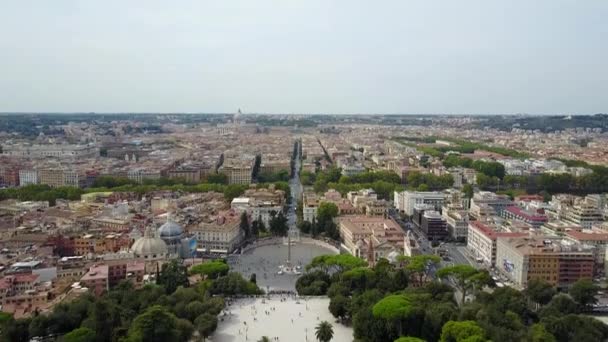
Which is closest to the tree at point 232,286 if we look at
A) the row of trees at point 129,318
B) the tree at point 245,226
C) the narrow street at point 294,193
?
the row of trees at point 129,318

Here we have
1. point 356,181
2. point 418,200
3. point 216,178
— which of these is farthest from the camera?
point 216,178

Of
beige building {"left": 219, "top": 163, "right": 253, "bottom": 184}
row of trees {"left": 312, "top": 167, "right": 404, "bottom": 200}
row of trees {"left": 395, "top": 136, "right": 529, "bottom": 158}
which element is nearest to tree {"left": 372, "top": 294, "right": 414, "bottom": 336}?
row of trees {"left": 312, "top": 167, "right": 404, "bottom": 200}

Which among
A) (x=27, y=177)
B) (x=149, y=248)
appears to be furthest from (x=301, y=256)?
(x=27, y=177)

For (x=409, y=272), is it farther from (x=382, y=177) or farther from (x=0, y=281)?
(x=382, y=177)

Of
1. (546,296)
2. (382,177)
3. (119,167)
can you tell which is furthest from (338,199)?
(119,167)

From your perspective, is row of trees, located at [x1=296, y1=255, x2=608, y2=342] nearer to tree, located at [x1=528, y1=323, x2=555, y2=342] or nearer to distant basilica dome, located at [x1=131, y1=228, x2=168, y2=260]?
tree, located at [x1=528, y1=323, x2=555, y2=342]

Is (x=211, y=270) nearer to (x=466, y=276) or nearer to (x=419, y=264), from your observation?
(x=419, y=264)
